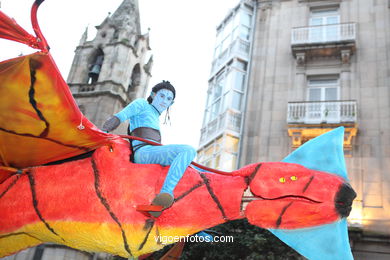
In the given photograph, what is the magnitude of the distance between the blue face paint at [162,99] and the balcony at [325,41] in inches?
465

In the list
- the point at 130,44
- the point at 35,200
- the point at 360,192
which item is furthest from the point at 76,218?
the point at 130,44

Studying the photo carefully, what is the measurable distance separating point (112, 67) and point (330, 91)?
16958mm

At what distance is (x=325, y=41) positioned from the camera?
47.7 feet

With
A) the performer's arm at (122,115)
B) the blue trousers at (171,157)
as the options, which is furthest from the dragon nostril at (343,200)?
the performer's arm at (122,115)

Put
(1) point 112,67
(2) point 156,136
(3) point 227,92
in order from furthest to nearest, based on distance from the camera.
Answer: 1. (1) point 112,67
2. (3) point 227,92
3. (2) point 156,136

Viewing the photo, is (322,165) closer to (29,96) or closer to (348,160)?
(29,96)

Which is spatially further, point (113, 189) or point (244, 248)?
point (244, 248)

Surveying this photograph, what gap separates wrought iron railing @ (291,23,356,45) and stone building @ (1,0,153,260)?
1197 cm

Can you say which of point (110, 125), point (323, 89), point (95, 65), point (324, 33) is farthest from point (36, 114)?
point (95, 65)

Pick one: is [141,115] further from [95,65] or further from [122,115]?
[95,65]

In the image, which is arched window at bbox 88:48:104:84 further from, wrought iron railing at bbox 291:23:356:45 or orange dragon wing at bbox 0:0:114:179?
orange dragon wing at bbox 0:0:114:179

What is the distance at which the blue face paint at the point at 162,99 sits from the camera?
3881 millimetres

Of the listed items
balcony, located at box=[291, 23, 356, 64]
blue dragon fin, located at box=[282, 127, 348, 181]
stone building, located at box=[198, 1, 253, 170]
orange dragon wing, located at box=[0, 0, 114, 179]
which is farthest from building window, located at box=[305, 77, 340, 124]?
orange dragon wing, located at box=[0, 0, 114, 179]

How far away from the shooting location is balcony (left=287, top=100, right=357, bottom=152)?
1294cm
